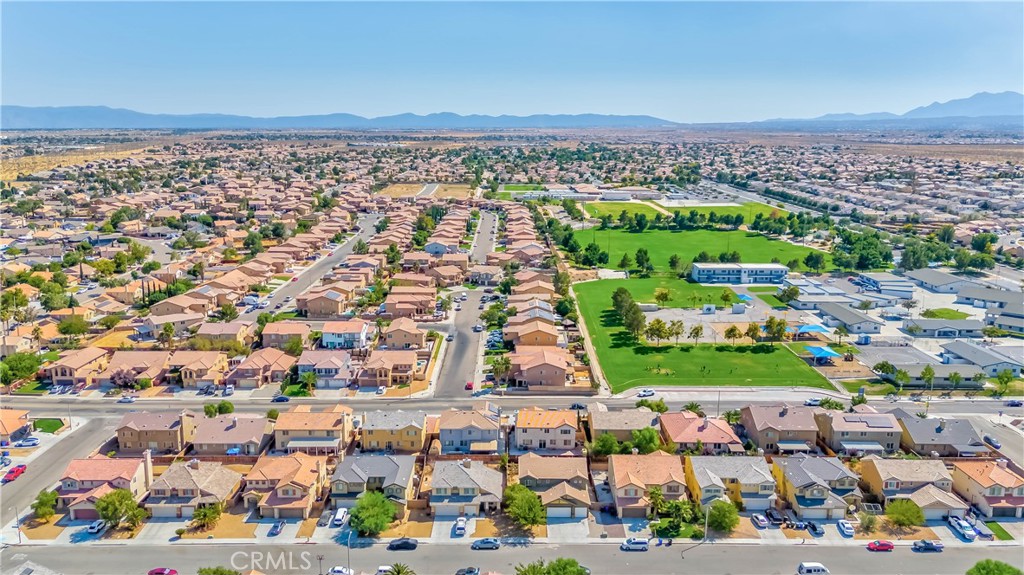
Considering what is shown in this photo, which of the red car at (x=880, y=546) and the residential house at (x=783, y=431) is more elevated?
the residential house at (x=783, y=431)

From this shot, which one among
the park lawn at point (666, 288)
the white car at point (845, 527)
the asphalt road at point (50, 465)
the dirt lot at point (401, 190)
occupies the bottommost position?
the white car at point (845, 527)

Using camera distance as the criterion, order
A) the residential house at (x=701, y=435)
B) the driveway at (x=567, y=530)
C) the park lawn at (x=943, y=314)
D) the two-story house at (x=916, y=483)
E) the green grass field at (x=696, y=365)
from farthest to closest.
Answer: the park lawn at (x=943, y=314)
the green grass field at (x=696, y=365)
the residential house at (x=701, y=435)
the two-story house at (x=916, y=483)
the driveway at (x=567, y=530)

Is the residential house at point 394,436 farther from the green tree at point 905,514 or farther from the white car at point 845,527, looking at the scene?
the green tree at point 905,514

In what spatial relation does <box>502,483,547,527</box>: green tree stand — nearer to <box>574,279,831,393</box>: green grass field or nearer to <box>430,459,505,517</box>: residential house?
<box>430,459,505,517</box>: residential house

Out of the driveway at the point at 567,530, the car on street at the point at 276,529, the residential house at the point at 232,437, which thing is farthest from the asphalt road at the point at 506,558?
the residential house at the point at 232,437

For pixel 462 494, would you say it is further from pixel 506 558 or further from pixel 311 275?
pixel 311 275

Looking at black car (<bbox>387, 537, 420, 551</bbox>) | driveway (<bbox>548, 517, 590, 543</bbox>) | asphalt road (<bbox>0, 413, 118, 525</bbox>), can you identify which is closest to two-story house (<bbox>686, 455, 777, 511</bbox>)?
driveway (<bbox>548, 517, 590, 543</bbox>)

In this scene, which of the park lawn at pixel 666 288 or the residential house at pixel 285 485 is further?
the park lawn at pixel 666 288
